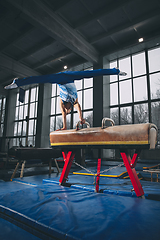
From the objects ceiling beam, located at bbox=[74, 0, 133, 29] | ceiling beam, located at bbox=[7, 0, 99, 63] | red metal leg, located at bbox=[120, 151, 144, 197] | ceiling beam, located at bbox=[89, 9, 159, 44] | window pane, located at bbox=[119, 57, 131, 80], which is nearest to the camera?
red metal leg, located at bbox=[120, 151, 144, 197]

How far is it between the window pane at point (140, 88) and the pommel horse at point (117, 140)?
7209 mm

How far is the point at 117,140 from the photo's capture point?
7.52 ft

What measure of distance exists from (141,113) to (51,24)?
6179 mm

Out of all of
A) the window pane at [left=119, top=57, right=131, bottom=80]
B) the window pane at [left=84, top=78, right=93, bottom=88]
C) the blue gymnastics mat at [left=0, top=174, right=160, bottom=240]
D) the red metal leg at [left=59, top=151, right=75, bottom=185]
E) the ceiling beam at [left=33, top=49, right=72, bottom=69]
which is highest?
the ceiling beam at [left=33, top=49, right=72, bottom=69]

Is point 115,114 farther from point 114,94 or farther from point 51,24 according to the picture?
point 51,24

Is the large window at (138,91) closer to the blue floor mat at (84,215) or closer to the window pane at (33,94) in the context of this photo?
the window pane at (33,94)

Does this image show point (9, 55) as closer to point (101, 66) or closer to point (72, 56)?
point (72, 56)

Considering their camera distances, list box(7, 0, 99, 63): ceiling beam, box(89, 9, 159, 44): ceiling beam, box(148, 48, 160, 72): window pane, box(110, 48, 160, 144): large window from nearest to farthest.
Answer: box(7, 0, 99, 63): ceiling beam < box(89, 9, 159, 44): ceiling beam < box(110, 48, 160, 144): large window < box(148, 48, 160, 72): window pane

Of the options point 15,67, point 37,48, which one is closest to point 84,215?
point 37,48

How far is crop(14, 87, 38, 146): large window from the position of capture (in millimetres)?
13352

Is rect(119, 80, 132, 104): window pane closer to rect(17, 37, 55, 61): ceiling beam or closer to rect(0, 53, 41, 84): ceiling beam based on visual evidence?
rect(17, 37, 55, 61): ceiling beam

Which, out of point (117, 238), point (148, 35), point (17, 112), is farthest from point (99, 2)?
point (17, 112)

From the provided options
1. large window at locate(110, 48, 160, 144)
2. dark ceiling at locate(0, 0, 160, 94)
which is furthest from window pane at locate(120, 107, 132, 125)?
dark ceiling at locate(0, 0, 160, 94)

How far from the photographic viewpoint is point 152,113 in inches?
340
